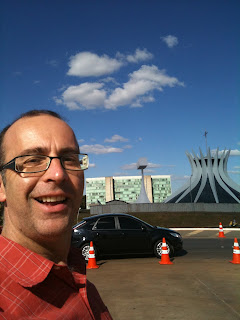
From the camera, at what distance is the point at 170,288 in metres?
5.97

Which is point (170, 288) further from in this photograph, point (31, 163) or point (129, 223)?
point (31, 163)

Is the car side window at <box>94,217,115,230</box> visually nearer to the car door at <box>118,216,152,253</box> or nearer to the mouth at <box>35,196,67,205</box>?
the car door at <box>118,216,152,253</box>

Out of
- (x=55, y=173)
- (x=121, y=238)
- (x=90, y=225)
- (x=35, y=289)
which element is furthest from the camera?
(x=90, y=225)

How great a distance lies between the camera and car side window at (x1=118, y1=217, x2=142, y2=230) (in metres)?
9.98

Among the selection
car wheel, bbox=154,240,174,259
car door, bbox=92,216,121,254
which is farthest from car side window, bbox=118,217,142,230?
car wheel, bbox=154,240,174,259

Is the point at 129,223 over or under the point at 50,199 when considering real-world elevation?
under

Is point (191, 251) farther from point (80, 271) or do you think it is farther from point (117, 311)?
point (80, 271)

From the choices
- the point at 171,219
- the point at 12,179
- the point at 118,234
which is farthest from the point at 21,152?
the point at 171,219

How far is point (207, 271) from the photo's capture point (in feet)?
24.8

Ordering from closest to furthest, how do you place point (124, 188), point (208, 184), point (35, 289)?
point (35, 289)
point (208, 184)
point (124, 188)

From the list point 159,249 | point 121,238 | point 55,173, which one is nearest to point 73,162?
point 55,173

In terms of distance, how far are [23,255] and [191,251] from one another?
11.2 meters

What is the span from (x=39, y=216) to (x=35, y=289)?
29 centimetres

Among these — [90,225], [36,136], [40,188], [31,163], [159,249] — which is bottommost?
[159,249]
